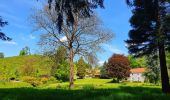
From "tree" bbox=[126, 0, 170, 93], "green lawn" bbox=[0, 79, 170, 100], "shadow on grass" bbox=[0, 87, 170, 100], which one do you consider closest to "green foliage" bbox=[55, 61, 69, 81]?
"tree" bbox=[126, 0, 170, 93]

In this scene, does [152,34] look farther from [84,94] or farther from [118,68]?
[118,68]

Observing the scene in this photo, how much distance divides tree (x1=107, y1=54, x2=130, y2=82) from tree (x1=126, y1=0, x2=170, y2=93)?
6823 centimetres

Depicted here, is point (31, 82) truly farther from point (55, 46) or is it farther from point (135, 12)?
point (135, 12)

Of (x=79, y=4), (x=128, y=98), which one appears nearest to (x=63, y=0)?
(x=79, y=4)

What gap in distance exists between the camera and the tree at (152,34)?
24.1 metres

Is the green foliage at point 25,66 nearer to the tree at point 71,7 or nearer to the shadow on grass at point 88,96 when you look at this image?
the shadow on grass at point 88,96

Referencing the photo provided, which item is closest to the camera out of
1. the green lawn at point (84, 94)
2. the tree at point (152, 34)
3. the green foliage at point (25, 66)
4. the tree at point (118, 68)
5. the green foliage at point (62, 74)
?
the green lawn at point (84, 94)

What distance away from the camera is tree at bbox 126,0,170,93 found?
79.2 ft

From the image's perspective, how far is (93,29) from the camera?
3822 cm

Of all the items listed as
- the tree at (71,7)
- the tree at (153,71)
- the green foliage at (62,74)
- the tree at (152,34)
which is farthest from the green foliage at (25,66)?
the tree at (71,7)

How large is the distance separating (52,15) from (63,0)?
98.0ft

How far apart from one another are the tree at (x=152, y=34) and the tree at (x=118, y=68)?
68.2 metres

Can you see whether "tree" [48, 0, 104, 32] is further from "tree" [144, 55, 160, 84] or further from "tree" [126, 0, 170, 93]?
"tree" [144, 55, 160, 84]

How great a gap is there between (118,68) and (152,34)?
7147 centimetres
